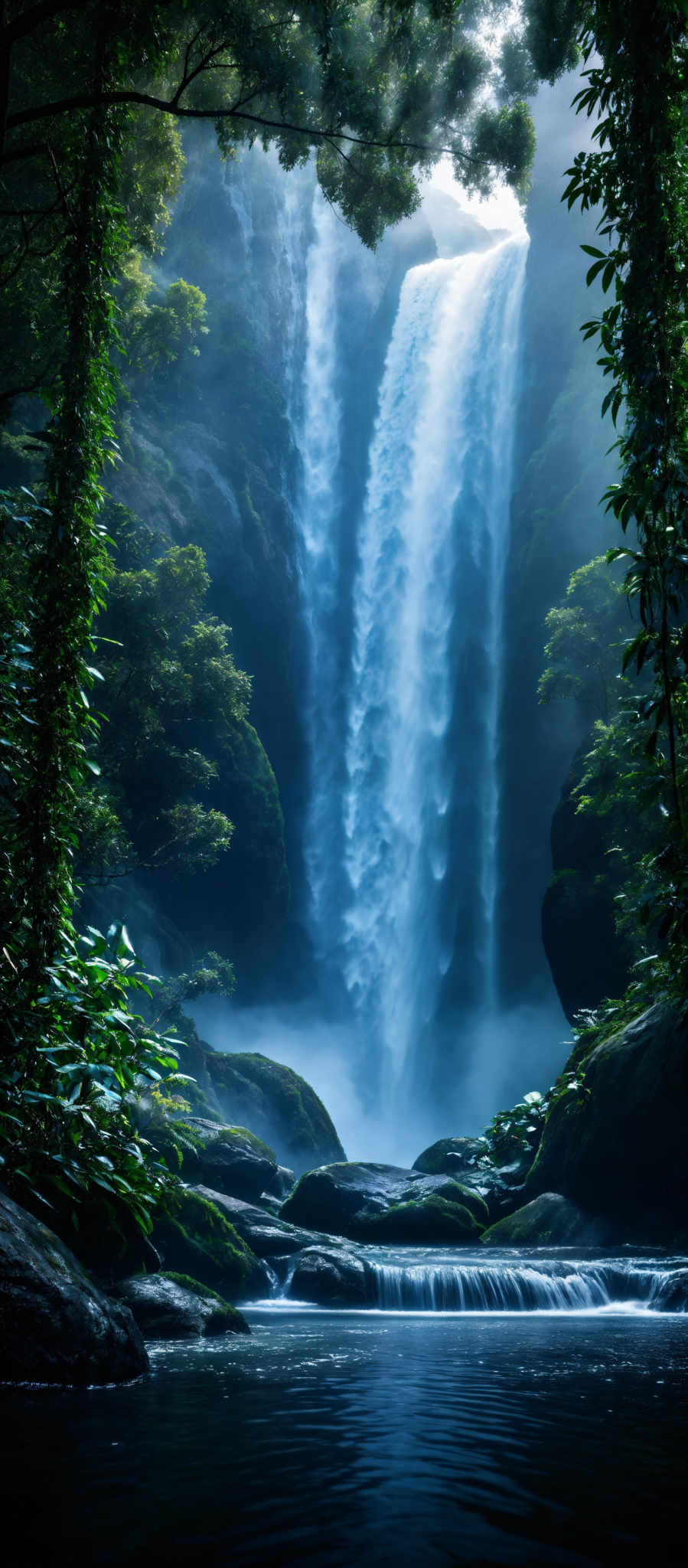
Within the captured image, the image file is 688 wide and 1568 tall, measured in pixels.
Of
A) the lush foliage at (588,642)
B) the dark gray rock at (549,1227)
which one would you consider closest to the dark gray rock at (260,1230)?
the dark gray rock at (549,1227)

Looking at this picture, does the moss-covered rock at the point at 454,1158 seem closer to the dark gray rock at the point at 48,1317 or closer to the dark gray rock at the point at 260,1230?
the dark gray rock at the point at 260,1230

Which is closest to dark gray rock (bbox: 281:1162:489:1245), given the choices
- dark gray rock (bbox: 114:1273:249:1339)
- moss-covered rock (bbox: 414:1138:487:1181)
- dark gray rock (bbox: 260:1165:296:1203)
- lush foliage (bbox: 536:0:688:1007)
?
dark gray rock (bbox: 260:1165:296:1203)

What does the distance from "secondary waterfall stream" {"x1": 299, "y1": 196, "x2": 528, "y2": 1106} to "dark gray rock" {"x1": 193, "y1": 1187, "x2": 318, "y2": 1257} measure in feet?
70.3

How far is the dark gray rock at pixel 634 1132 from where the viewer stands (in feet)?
41.6

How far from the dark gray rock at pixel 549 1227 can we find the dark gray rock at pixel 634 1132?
0.24m

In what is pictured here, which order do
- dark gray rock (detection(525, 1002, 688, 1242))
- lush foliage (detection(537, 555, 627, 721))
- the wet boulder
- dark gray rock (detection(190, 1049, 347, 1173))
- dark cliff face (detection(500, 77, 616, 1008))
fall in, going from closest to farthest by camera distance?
dark gray rock (detection(525, 1002, 688, 1242)) < the wet boulder < lush foliage (detection(537, 555, 627, 721)) < dark gray rock (detection(190, 1049, 347, 1173)) < dark cliff face (detection(500, 77, 616, 1008))

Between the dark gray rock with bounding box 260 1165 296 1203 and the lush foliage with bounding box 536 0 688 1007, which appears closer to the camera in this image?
the lush foliage with bounding box 536 0 688 1007

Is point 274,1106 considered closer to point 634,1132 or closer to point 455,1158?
point 455,1158

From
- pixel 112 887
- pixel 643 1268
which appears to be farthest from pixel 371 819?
pixel 643 1268

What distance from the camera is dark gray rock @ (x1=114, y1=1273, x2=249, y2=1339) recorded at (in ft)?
20.4

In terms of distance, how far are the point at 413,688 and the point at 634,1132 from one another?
2453cm

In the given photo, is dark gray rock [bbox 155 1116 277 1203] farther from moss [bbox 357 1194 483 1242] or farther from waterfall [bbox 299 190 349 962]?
waterfall [bbox 299 190 349 962]

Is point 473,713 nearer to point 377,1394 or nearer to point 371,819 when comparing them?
point 371,819

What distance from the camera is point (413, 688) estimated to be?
117 ft
